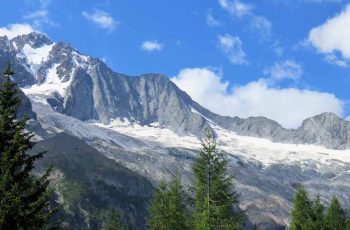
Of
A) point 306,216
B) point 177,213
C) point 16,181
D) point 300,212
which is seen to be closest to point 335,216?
point 300,212

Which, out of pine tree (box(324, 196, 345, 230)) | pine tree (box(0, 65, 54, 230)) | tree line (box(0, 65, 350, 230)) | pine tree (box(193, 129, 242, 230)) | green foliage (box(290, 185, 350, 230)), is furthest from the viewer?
pine tree (box(324, 196, 345, 230))

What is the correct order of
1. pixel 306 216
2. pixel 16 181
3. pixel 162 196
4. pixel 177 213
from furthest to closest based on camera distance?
pixel 162 196 → pixel 306 216 → pixel 177 213 → pixel 16 181

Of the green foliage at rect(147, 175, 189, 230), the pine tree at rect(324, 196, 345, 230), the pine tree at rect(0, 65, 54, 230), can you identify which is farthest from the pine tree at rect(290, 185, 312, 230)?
the pine tree at rect(0, 65, 54, 230)

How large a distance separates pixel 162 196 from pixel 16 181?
3134 centimetres

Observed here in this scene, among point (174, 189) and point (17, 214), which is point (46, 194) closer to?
point (17, 214)

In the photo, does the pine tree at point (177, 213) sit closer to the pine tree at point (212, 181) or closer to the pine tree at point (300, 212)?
the pine tree at point (212, 181)

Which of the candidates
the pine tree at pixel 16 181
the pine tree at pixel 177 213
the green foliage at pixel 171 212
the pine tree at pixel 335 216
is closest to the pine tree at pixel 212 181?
the green foliage at pixel 171 212

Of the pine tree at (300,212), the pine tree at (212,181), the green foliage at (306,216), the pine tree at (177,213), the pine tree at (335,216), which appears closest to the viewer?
the pine tree at (212,181)

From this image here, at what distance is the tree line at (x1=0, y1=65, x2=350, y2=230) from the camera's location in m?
23.8

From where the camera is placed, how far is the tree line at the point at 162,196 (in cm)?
2383

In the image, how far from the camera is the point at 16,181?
24.7 metres

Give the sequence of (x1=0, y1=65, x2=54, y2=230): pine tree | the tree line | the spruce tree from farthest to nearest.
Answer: the spruce tree → the tree line → (x1=0, y1=65, x2=54, y2=230): pine tree

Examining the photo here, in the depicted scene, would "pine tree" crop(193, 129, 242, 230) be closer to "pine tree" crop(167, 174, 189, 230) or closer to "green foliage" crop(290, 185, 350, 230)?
"pine tree" crop(167, 174, 189, 230)

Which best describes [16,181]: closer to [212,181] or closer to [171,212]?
[212,181]
